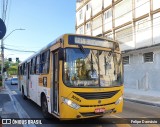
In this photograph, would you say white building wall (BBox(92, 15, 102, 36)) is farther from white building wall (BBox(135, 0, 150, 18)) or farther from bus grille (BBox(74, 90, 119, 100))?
bus grille (BBox(74, 90, 119, 100))

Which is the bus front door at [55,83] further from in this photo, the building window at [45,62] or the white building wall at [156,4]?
the white building wall at [156,4]

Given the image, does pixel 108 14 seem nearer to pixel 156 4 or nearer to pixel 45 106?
pixel 156 4

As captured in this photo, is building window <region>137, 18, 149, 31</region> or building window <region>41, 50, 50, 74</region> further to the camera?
building window <region>137, 18, 149, 31</region>

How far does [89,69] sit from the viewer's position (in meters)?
8.53

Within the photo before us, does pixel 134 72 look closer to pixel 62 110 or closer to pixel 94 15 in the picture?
pixel 94 15

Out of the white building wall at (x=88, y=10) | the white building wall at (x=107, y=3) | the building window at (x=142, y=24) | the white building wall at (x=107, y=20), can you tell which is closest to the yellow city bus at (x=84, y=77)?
the building window at (x=142, y=24)

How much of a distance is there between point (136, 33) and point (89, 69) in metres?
22.2

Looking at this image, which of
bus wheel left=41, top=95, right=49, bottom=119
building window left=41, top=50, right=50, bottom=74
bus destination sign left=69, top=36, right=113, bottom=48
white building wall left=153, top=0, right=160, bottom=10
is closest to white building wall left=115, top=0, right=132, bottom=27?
white building wall left=153, top=0, right=160, bottom=10

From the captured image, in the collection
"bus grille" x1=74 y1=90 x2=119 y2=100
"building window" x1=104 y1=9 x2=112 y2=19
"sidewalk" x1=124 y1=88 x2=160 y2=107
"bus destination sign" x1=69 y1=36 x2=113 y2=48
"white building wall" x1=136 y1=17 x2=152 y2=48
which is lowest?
"sidewalk" x1=124 y1=88 x2=160 y2=107

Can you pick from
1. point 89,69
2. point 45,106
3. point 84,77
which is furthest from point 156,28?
point 84,77

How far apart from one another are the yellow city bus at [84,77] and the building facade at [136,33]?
54.3 ft

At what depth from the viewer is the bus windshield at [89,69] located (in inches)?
328

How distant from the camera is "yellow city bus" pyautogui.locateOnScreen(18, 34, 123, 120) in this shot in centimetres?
817

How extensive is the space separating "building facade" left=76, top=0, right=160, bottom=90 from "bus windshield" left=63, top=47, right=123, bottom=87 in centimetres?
1660
